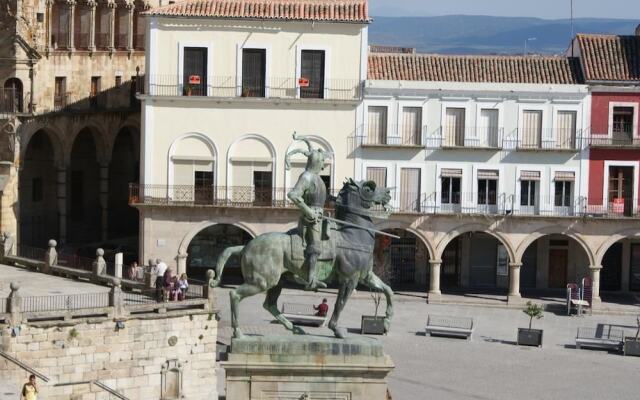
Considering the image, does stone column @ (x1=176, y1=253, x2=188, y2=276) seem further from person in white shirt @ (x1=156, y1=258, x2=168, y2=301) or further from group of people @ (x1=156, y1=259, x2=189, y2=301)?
group of people @ (x1=156, y1=259, x2=189, y2=301)

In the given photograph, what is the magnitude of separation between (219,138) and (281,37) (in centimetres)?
475

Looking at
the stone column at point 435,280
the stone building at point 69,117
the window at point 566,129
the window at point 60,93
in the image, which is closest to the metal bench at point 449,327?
the stone column at point 435,280

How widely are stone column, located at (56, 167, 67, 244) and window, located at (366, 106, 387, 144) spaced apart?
1557 cm

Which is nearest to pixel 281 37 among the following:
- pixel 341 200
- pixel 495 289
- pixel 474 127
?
pixel 474 127

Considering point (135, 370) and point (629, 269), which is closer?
point (135, 370)

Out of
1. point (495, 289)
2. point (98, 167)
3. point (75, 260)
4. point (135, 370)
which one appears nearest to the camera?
point (135, 370)

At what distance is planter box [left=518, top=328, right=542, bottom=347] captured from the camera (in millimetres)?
50750

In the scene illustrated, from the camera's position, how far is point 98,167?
73.2 m

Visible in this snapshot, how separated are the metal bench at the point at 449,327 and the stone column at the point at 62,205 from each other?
21.3 meters

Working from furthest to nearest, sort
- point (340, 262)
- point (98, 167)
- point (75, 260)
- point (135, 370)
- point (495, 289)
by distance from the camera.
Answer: point (98, 167)
point (495, 289)
point (75, 260)
point (135, 370)
point (340, 262)

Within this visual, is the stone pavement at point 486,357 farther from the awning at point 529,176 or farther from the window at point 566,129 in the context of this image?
the window at point 566,129

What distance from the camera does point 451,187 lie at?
60.2m

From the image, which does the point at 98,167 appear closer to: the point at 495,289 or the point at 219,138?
the point at 219,138

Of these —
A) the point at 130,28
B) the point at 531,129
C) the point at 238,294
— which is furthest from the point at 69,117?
the point at 238,294
